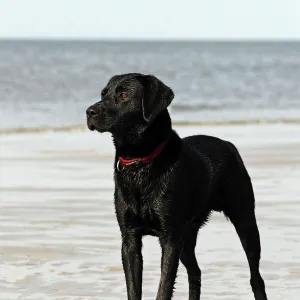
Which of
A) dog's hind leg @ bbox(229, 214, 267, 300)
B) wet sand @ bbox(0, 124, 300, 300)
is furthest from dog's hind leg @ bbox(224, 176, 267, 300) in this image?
wet sand @ bbox(0, 124, 300, 300)

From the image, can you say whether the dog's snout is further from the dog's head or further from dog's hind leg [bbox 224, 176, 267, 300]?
dog's hind leg [bbox 224, 176, 267, 300]

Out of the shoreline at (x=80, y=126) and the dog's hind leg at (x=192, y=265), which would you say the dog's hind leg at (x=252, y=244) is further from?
the shoreline at (x=80, y=126)

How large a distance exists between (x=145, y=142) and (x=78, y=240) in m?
3.82

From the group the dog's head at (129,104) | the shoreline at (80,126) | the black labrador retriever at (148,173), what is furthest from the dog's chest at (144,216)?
the shoreline at (80,126)

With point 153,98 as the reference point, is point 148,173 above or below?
below

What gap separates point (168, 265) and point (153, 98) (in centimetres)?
102

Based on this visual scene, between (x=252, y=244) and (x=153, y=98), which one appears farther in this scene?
(x=252, y=244)

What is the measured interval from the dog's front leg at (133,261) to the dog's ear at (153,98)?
0.79 m

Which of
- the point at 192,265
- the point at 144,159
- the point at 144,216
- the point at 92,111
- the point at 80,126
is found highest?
the point at 92,111

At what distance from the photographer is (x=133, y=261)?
6539 millimetres

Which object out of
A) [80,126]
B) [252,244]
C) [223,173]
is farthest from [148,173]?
[80,126]

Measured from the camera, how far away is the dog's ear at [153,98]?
6.21m

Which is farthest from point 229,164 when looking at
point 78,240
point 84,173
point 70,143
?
point 70,143

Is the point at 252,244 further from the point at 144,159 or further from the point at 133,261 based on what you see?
the point at 144,159
